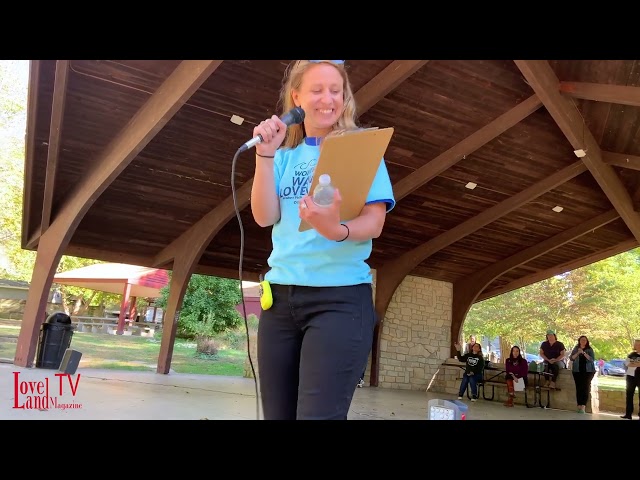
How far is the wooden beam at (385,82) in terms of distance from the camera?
5.92 metres

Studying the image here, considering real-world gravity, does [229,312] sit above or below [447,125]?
below

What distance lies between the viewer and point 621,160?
7938mm

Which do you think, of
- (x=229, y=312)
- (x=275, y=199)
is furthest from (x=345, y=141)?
(x=229, y=312)

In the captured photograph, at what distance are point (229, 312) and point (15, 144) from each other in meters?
11.3

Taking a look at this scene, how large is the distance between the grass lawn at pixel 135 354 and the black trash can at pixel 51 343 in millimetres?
2331

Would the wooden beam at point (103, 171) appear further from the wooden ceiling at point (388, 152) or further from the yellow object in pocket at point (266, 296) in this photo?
the yellow object in pocket at point (266, 296)

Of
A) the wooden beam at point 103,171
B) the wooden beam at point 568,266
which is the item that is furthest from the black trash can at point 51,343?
the wooden beam at point 568,266

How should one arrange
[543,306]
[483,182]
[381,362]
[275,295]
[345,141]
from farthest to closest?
[543,306], [381,362], [483,182], [275,295], [345,141]

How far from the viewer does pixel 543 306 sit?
1828 cm

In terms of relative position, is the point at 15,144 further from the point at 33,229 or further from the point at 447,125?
the point at 447,125

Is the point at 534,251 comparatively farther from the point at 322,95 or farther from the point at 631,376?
the point at 322,95
